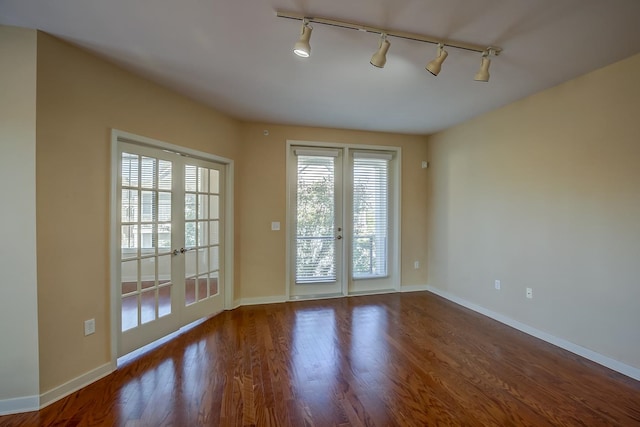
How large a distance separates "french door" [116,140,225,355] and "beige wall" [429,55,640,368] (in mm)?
3418

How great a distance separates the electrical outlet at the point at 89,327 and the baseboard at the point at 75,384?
11.9 inches

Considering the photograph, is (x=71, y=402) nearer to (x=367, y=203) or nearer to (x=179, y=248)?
(x=179, y=248)

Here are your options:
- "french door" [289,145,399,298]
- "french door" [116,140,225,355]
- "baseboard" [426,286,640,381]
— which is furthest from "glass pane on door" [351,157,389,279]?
"french door" [116,140,225,355]

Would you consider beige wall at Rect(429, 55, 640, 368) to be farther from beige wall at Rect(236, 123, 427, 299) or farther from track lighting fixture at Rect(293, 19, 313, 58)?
track lighting fixture at Rect(293, 19, 313, 58)

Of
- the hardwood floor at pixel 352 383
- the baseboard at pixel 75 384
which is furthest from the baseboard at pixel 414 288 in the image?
the baseboard at pixel 75 384

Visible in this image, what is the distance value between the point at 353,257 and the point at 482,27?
3.29 m

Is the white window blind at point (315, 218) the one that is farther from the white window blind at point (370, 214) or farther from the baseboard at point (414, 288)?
the baseboard at point (414, 288)

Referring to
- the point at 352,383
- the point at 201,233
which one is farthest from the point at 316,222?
the point at 352,383

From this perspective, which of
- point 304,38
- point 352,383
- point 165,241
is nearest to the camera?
point 304,38

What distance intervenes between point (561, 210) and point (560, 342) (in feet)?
4.30

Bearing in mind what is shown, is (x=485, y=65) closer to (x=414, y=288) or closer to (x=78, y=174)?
(x=78, y=174)

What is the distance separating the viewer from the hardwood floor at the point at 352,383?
6.14 feet

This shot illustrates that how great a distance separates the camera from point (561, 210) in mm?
2869

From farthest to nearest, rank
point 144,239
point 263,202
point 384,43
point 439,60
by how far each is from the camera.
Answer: point 263,202 < point 144,239 < point 439,60 < point 384,43
